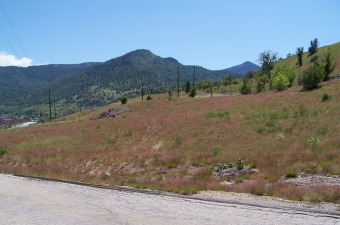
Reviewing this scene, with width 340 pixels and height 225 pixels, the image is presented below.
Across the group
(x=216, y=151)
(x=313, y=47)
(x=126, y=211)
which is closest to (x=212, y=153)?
(x=216, y=151)

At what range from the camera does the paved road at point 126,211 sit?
9.84 metres

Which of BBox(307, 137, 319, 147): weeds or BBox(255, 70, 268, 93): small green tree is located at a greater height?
BBox(255, 70, 268, 93): small green tree

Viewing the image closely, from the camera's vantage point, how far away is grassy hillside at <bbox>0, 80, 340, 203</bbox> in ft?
52.0

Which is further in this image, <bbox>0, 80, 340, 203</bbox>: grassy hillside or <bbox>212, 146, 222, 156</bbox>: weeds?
<bbox>212, 146, 222, 156</bbox>: weeds

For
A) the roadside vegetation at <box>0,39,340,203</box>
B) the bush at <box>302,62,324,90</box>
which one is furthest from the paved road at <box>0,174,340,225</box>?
the bush at <box>302,62,324,90</box>

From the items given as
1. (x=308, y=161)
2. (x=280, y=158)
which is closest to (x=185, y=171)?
(x=280, y=158)

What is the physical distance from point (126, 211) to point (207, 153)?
39.9ft

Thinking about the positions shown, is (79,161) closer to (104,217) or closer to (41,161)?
(41,161)

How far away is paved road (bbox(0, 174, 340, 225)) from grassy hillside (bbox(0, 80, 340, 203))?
2.18 meters

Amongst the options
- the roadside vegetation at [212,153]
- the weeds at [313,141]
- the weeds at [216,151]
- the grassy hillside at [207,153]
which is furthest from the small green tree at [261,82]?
the weeds at [313,141]

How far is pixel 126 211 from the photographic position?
1145 cm

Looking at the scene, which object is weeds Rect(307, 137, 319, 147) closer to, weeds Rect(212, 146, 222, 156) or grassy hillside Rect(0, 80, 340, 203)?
grassy hillside Rect(0, 80, 340, 203)

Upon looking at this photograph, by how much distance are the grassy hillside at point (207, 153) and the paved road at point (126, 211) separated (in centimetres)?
218

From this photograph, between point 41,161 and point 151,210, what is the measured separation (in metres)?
23.2
